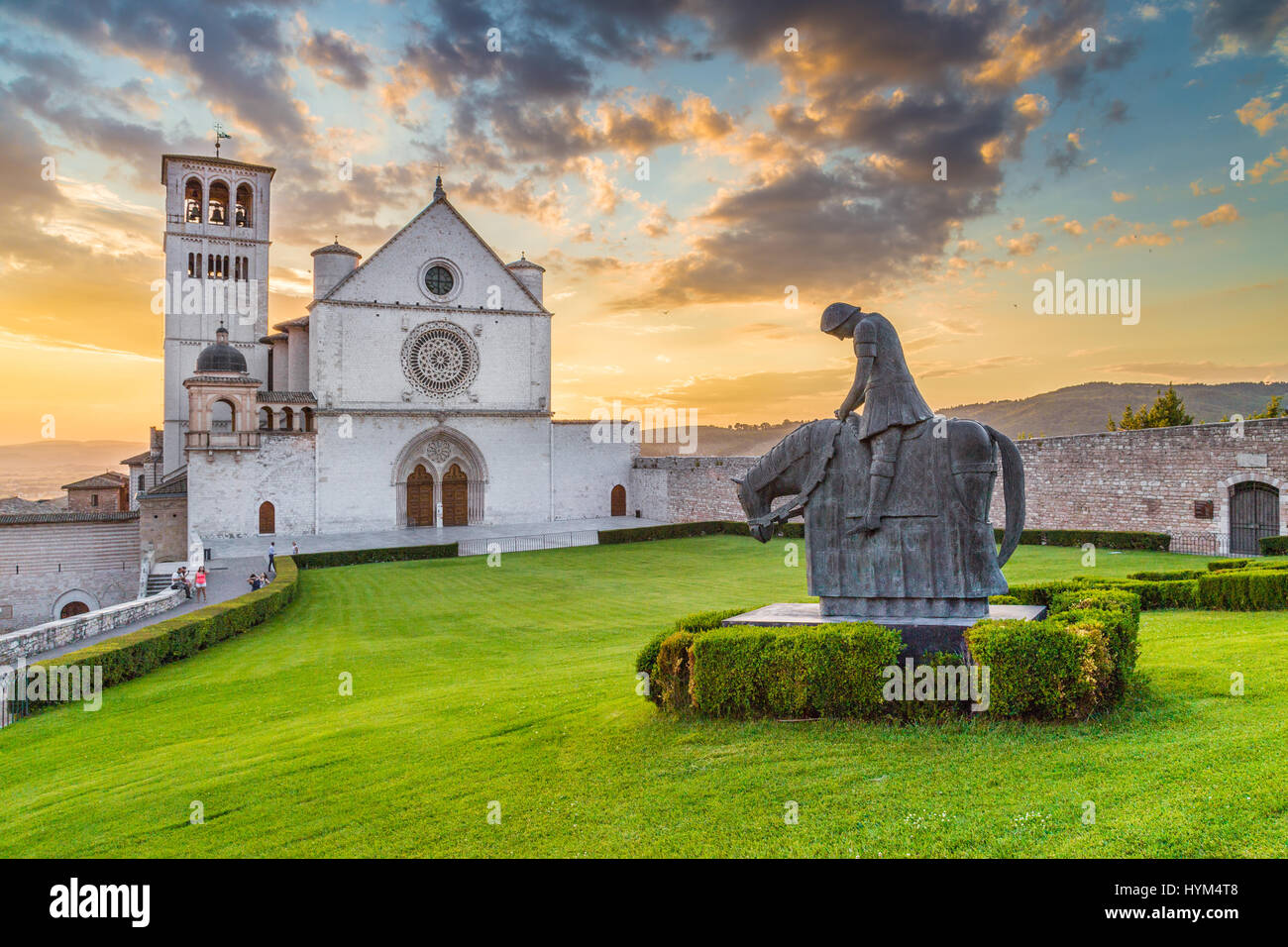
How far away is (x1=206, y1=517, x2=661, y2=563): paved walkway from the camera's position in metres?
34.3

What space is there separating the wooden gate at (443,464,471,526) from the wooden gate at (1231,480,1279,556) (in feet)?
113

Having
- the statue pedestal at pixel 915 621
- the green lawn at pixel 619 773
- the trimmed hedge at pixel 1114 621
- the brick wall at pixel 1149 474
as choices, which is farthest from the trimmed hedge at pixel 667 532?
the statue pedestal at pixel 915 621

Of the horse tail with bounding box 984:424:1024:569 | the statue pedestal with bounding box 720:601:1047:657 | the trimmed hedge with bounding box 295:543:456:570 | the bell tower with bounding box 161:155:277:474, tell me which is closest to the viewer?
the statue pedestal with bounding box 720:601:1047:657

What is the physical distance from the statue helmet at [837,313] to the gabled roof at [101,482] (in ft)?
182

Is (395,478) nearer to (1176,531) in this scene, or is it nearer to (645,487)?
(645,487)

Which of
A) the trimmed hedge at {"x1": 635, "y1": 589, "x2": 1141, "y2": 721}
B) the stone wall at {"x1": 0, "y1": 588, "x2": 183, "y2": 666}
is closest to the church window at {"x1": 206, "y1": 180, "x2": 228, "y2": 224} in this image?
the stone wall at {"x1": 0, "y1": 588, "x2": 183, "y2": 666}

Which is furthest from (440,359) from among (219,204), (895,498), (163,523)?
(895,498)

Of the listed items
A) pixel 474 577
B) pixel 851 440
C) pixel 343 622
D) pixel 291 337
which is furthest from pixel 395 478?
pixel 851 440

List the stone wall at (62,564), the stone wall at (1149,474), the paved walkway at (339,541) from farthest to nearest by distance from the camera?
the stone wall at (62,564)
the paved walkway at (339,541)
the stone wall at (1149,474)

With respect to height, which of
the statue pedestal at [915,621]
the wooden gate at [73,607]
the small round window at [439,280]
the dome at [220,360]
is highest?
the small round window at [439,280]

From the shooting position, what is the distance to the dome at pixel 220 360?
38.5 m

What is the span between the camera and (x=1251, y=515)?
2161 centimetres

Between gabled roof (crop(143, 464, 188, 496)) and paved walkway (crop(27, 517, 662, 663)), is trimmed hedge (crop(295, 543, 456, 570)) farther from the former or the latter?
gabled roof (crop(143, 464, 188, 496))

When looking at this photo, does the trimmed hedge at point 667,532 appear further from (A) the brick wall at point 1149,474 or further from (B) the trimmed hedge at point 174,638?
(B) the trimmed hedge at point 174,638
